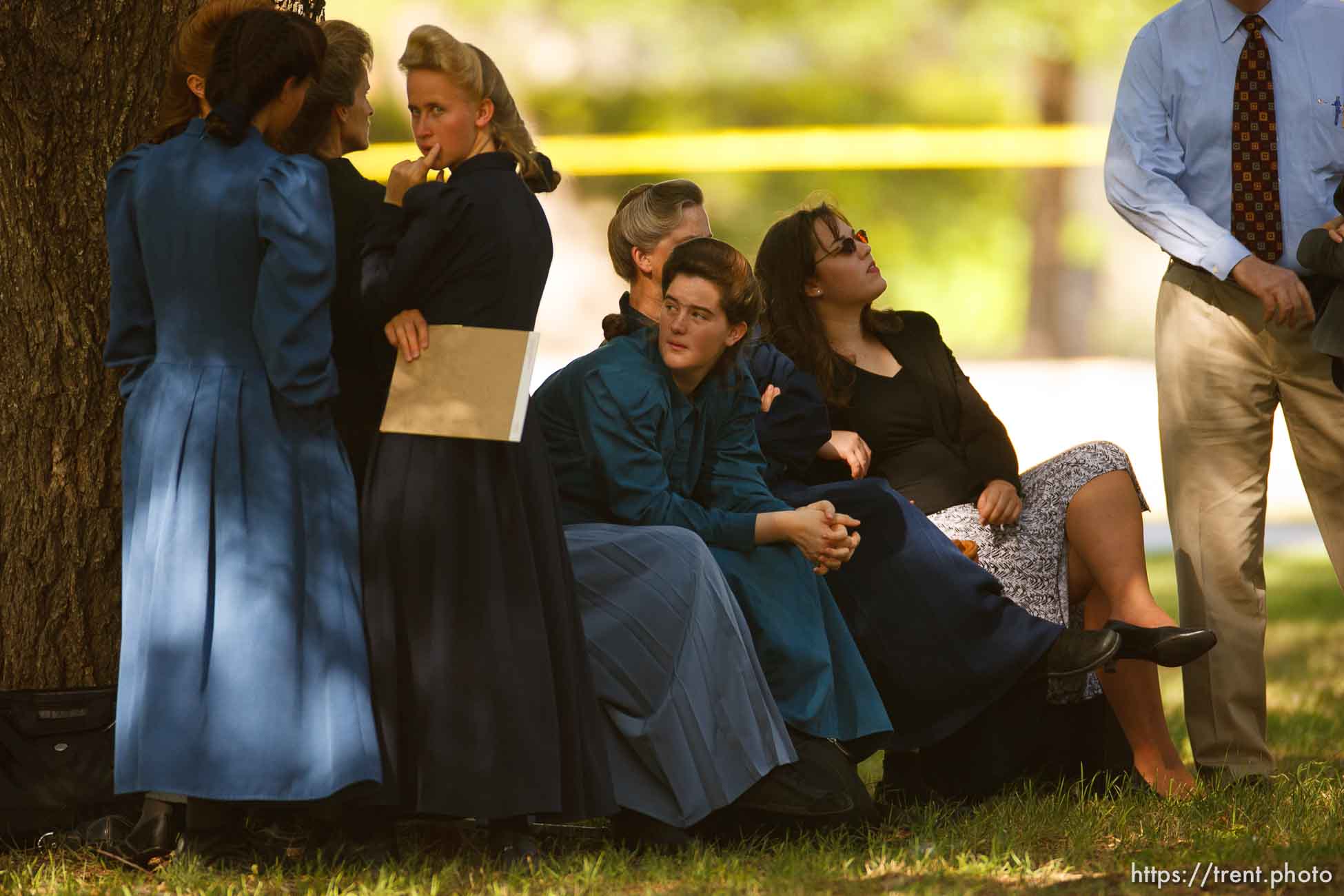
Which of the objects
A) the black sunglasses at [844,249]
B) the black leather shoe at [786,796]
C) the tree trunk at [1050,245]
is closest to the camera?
the black leather shoe at [786,796]

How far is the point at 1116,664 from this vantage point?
451 cm

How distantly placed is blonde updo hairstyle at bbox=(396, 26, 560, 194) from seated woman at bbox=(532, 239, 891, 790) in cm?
47

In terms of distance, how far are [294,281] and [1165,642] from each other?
2.12 metres

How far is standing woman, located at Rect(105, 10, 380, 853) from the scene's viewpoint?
345cm

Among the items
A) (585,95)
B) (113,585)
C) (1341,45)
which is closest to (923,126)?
(585,95)

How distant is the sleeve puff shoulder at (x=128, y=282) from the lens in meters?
3.61

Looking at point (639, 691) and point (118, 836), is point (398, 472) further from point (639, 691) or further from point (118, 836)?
point (118, 836)

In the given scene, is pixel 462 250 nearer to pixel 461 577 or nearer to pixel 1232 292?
pixel 461 577

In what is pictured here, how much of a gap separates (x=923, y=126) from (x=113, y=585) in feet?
56.3

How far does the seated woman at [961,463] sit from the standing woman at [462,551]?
4.13 ft

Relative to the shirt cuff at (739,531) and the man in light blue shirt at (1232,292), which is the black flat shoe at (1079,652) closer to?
the man in light blue shirt at (1232,292)

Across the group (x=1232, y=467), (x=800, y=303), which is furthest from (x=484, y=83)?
(x=1232, y=467)

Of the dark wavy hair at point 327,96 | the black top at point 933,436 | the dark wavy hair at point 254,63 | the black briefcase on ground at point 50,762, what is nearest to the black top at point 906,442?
the black top at point 933,436

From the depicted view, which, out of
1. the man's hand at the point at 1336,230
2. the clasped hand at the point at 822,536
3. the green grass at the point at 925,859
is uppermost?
the man's hand at the point at 1336,230
